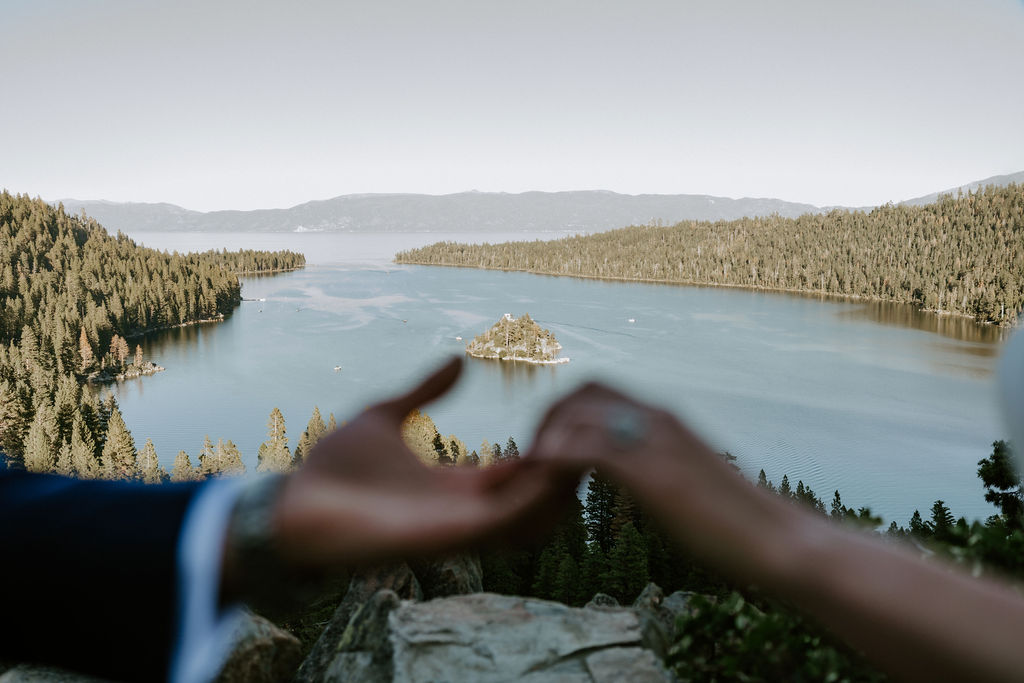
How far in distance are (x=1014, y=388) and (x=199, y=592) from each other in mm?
689

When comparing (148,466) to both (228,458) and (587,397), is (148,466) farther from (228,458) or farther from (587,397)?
(587,397)

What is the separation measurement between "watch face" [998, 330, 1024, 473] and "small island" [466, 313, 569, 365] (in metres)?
40.6

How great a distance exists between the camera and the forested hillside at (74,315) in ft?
68.3

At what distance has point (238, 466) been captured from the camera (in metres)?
19.9

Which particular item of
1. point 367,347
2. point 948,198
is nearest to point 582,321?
point 367,347

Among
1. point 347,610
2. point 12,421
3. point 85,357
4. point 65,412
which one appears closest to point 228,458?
point 65,412

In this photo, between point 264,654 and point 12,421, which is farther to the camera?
point 12,421

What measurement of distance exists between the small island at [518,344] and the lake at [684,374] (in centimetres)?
123

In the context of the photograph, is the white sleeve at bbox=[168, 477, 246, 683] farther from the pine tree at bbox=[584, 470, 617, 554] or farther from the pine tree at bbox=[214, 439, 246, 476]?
the pine tree at bbox=[214, 439, 246, 476]

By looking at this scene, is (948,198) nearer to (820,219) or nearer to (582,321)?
(820,219)

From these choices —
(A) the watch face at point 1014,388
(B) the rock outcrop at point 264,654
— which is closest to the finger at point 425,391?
(A) the watch face at point 1014,388

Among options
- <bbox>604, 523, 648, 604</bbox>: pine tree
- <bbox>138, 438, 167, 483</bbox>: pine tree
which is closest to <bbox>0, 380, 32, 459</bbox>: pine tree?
<bbox>138, 438, 167, 483</bbox>: pine tree

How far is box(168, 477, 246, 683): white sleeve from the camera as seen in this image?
0.50 m

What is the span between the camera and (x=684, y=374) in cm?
3538
